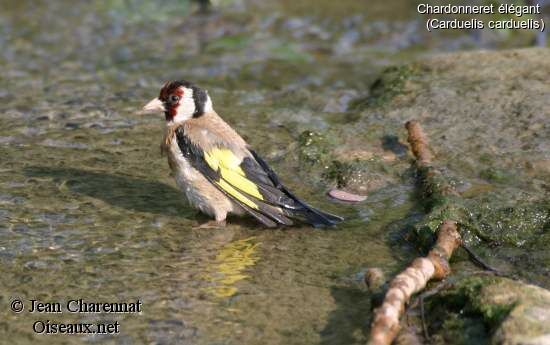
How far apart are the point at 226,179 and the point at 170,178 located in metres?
0.79

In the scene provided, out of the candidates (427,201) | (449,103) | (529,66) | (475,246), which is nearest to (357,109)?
(449,103)

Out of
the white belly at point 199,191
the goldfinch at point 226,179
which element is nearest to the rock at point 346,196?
the goldfinch at point 226,179

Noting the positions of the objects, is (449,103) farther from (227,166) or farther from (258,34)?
(258,34)

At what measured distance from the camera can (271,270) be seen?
184 inches

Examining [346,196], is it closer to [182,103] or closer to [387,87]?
[182,103]

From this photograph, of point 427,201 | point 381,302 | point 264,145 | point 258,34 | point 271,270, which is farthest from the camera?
point 258,34

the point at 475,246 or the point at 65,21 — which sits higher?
the point at 65,21

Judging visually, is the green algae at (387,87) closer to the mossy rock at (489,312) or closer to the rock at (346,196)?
the rock at (346,196)

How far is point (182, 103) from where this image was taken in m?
5.88

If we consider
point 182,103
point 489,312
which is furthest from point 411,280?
point 182,103

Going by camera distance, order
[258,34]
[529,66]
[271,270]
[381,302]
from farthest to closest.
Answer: [258,34], [529,66], [271,270], [381,302]

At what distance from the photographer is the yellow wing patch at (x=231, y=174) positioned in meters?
5.41

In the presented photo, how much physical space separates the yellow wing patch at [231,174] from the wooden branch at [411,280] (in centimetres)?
117

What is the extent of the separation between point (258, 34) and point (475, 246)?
19.1ft
